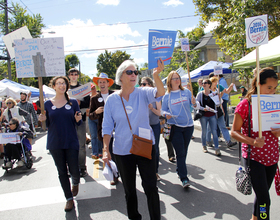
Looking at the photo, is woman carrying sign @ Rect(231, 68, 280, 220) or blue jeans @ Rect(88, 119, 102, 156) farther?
blue jeans @ Rect(88, 119, 102, 156)

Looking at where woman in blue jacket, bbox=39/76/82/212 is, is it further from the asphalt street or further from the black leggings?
the black leggings

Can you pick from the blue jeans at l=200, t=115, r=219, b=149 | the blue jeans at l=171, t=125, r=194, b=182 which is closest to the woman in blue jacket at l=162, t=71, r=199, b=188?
the blue jeans at l=171, t=125, r=194, b=182

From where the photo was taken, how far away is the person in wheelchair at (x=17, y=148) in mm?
5808

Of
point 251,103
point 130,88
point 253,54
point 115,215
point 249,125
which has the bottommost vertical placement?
point 115,215

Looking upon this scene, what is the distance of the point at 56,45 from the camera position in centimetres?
504

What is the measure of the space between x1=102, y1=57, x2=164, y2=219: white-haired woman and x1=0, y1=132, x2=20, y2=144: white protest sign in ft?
14.0

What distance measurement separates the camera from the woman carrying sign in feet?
7.81

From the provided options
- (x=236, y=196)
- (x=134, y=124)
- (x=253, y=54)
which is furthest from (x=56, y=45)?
(x=253, y=54)

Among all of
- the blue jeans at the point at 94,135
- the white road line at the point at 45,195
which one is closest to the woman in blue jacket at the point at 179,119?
the white road line at the point at 45,195

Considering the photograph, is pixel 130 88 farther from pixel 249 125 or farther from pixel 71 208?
pixel 71 208

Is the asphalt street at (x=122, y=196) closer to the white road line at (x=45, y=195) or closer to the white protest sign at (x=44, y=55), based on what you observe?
the white road line at (x=45, y=195)

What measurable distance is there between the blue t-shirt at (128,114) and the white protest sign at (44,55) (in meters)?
2.85

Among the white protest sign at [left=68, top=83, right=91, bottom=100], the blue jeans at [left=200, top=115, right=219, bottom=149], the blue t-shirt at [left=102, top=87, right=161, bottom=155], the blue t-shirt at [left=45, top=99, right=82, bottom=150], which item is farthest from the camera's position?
the blue jeans at [left=200, top=115, right=219, bottom=149]

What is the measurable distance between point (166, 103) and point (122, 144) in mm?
2052
